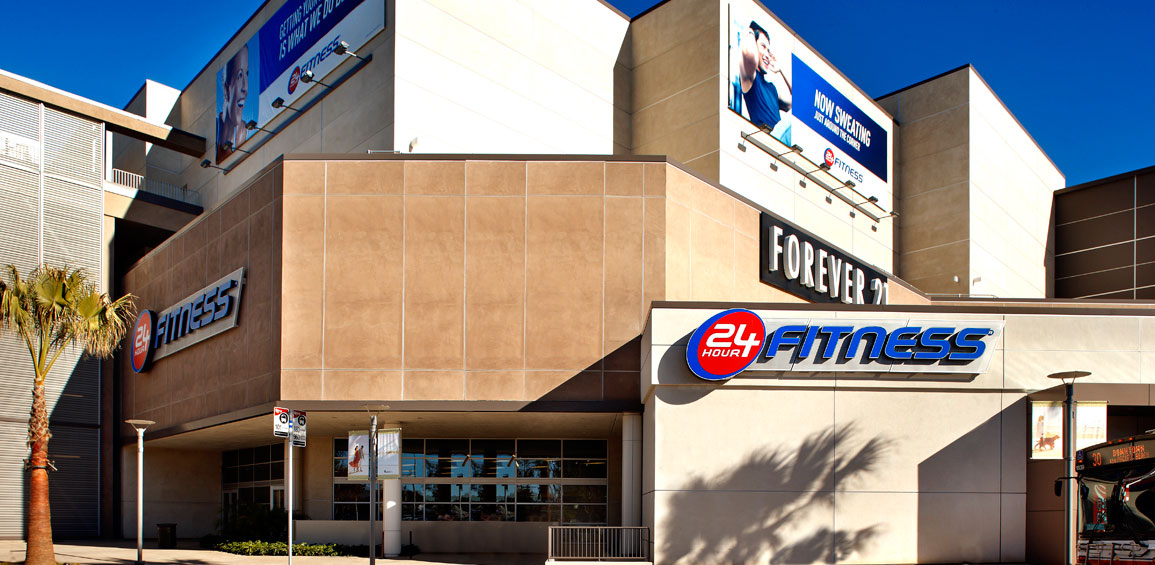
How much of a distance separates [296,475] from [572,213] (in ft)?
48.4

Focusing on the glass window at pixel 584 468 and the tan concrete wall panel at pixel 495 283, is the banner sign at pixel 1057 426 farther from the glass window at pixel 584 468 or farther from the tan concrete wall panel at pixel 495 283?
the glass window at pixel 584 468

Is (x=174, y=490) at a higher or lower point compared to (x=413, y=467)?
lower

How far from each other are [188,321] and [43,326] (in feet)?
21.9

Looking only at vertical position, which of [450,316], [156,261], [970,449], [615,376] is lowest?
[970,449]

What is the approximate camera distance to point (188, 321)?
30.7 metres

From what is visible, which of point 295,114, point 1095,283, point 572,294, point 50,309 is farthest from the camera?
point 1095,283

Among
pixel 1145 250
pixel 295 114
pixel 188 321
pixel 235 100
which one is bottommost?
pixel 188 321

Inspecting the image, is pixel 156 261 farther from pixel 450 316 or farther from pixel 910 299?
pixel 910 299

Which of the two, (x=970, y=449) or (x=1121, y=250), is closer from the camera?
(x=970, y=449)

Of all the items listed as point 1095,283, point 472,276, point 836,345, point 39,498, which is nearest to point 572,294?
point 472,276

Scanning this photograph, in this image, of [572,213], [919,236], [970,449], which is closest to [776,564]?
[970,449]

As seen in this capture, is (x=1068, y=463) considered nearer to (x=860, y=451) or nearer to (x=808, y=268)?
(x=860, y=451)

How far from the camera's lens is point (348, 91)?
34.4 meters

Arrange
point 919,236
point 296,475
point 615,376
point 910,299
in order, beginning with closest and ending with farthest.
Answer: point 615,376, point 296,475, point 910,299, point 919,236
